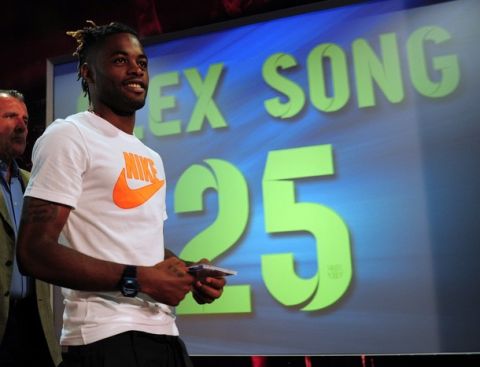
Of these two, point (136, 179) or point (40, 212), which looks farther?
point (136, 179)

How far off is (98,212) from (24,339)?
2.87ft

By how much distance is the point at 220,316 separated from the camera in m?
2.67

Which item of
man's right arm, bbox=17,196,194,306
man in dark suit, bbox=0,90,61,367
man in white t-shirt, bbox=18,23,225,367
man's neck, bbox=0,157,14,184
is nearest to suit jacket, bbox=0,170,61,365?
man in dark suit, bbox=0,90,61,367

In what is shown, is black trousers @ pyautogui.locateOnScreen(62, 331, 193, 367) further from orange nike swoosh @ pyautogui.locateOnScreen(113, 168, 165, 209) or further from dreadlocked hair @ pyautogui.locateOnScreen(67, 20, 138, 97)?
dreadlocked hair @ pyautogui.locateOnScreen(67, 20, 138, 97)

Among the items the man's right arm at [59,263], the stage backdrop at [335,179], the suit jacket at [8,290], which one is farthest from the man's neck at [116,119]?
the stage backdrop at [335,179]

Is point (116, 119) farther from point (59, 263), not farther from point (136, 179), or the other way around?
point (59, 263)

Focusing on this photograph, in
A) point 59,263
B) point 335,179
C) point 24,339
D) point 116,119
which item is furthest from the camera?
point 335,179

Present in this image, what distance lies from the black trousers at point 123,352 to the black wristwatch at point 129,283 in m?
0.10

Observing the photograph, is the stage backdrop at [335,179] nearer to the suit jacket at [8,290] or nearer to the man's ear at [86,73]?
the suit jacket at [8,290]

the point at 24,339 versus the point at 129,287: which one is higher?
the point at 129,287

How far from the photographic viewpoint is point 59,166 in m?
1.07

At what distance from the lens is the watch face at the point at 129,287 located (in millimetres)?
1042

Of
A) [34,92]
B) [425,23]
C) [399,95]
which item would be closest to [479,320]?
[399,95]

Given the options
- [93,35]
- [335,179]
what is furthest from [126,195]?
[335,179]
